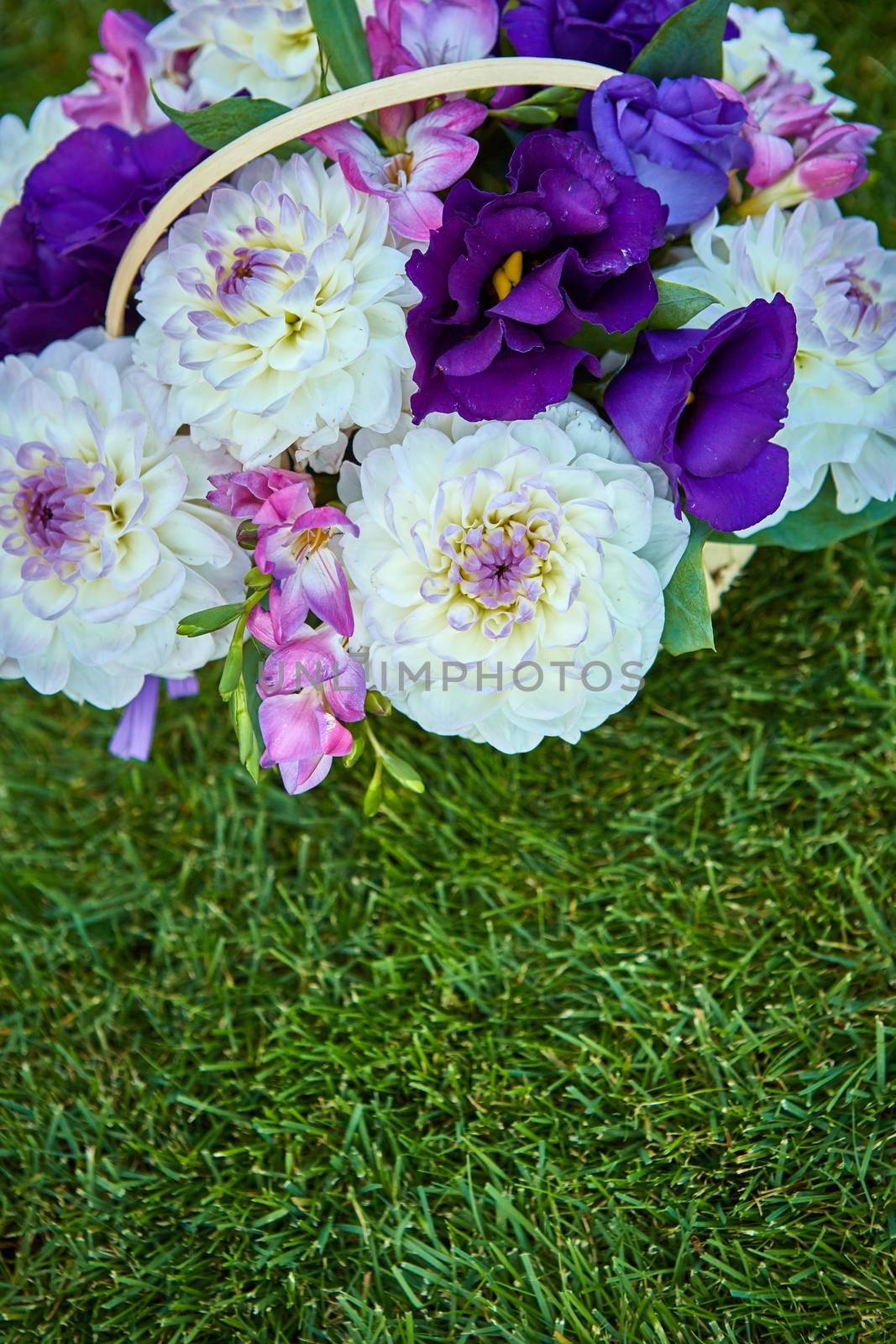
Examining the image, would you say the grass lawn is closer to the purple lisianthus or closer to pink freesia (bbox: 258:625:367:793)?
pink freesia (bbox: 258:625:367:793)

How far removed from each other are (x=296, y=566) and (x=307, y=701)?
102 mm

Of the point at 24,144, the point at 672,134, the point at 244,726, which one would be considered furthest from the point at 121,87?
the point at 244,726

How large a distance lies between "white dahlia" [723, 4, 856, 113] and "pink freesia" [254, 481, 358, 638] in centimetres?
57

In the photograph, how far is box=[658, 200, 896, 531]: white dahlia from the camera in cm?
85

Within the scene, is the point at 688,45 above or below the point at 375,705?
above

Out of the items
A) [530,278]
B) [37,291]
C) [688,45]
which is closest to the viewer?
[530,278]

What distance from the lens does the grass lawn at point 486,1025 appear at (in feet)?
3.16

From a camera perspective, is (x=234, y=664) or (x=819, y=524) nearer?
(x=234, y=664)

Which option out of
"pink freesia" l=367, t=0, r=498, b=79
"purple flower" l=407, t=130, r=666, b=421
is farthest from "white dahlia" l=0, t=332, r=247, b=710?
"pink freesia" l=367, t=0, r=498, b=79

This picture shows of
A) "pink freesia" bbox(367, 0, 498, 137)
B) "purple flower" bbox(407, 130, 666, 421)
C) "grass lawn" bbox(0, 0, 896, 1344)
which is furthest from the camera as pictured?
"grass lawn" bbox(0, 0, 896, 1344)

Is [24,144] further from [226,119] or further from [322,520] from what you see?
[322,520]

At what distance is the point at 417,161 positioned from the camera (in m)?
0.83

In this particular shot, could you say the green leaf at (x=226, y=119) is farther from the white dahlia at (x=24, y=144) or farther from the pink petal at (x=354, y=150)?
the white dahlia at (x=24, y=144)

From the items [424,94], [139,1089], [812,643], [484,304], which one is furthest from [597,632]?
[139,1089]
